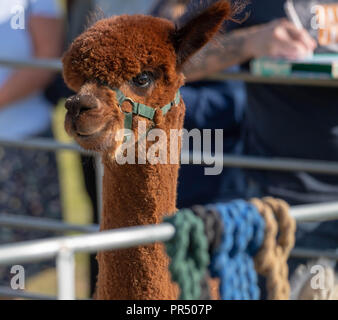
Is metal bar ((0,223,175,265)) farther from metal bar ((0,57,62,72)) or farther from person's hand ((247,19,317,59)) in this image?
metal bar ((0,57,62,72))

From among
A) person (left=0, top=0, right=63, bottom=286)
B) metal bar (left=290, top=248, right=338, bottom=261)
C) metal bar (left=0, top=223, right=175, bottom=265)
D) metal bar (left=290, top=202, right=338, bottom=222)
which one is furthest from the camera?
person (left=0, top=0, right=63, bottom=286)

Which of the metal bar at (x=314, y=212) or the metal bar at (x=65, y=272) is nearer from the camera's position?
the metal bar at (x=65, y=272)

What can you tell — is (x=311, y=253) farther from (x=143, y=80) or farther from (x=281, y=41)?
(x=143, y=80)

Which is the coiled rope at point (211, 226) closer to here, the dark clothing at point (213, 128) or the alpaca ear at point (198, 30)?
the alpaca ear at point (198, 30)

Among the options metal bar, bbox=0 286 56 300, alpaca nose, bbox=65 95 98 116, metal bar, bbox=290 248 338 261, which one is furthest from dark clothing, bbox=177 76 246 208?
alpaca nose, bbox=65 95 98 116

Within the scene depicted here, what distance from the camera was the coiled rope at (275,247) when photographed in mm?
1433

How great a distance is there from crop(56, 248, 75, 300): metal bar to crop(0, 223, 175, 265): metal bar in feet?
0.03

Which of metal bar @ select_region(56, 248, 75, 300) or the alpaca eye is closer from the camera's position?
metal bar @ select_region(56, 248, 75, 300)

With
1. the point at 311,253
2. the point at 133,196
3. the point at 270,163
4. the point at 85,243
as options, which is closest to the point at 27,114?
the point at 270,163

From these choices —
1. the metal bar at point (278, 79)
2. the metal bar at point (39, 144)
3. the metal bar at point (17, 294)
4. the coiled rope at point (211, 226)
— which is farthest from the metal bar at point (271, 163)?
the coiled rope at point (211, 226)

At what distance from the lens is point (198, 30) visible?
1735 millimetres

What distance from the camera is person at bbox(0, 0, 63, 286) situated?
3.42m

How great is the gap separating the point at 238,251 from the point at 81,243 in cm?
32

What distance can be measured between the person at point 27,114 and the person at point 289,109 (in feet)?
3.23
